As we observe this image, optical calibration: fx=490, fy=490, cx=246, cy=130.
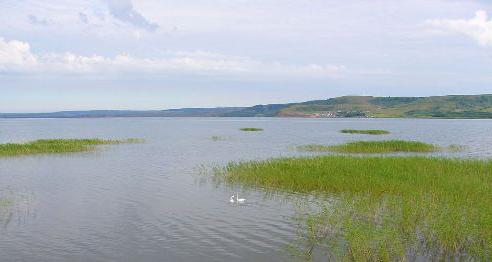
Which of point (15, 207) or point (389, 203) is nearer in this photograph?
point (389, 203)

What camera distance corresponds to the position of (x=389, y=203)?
2572 cm

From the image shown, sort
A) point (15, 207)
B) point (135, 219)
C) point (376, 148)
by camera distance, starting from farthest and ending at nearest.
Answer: point (376, 148) < point (15, 207) < point (135, 219)

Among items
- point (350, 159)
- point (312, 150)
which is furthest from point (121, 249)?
point (312, 150)

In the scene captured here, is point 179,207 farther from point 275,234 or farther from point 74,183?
point 74,183

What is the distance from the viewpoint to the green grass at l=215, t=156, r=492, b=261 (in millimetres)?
18156

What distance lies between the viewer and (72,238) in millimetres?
21938

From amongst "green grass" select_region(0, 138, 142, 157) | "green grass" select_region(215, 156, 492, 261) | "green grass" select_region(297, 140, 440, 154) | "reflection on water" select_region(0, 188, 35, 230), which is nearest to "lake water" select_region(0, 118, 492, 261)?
"reflection on water" select_region(0, 188, 35, 230)

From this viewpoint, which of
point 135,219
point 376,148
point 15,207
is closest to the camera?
point 135,219

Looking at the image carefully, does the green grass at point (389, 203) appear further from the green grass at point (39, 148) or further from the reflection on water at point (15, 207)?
the green grass at point (39, 148)

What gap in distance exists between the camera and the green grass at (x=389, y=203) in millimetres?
18156

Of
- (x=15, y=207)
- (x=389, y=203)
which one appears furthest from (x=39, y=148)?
(x=389, y=203)

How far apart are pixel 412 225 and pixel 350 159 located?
19.8m

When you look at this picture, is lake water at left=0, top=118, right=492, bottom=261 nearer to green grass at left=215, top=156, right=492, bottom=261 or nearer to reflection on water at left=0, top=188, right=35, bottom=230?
reflection on water at left=0, top=188, right=35, bottom=230

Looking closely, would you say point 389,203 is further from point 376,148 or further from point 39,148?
point 39,148
